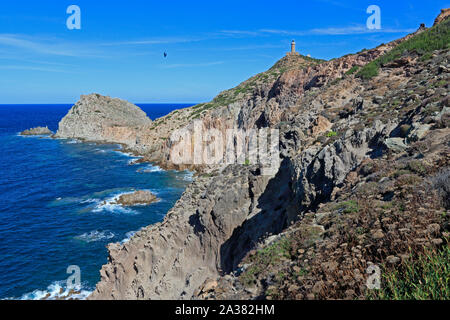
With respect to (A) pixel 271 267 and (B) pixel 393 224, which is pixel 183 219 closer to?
(A) pixel 271 267

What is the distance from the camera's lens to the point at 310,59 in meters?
90.5

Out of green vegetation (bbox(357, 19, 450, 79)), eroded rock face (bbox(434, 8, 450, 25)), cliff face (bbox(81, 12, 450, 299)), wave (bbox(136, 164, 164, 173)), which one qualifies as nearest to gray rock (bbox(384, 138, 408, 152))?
cliff face (bbox(81, 12, 450, 299))

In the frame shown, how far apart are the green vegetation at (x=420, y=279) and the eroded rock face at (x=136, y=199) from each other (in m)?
45.5

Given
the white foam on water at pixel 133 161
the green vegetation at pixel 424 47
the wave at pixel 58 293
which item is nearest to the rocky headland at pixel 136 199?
the wave at pixel 58 293

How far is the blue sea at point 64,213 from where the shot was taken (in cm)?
3025

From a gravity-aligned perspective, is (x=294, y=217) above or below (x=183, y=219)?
above

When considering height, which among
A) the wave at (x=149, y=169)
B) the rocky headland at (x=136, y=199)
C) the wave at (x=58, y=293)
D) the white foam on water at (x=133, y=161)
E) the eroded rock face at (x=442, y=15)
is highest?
the eroded rock face at (x=442, y=15)

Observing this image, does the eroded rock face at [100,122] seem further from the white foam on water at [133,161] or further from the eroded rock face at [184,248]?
the eroded rock face at [184,248]

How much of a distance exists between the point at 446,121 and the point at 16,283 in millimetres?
36501

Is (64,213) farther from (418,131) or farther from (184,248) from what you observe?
(418,131)

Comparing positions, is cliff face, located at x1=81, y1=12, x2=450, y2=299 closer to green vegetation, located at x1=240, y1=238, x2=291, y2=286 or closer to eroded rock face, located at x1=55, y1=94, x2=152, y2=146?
green vegetation, located at x1=240, y1=238, x2=291, y2=286

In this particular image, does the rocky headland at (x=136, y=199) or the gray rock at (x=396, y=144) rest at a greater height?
the gray rock at (x=396, y=144)

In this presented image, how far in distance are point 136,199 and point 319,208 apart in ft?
134
